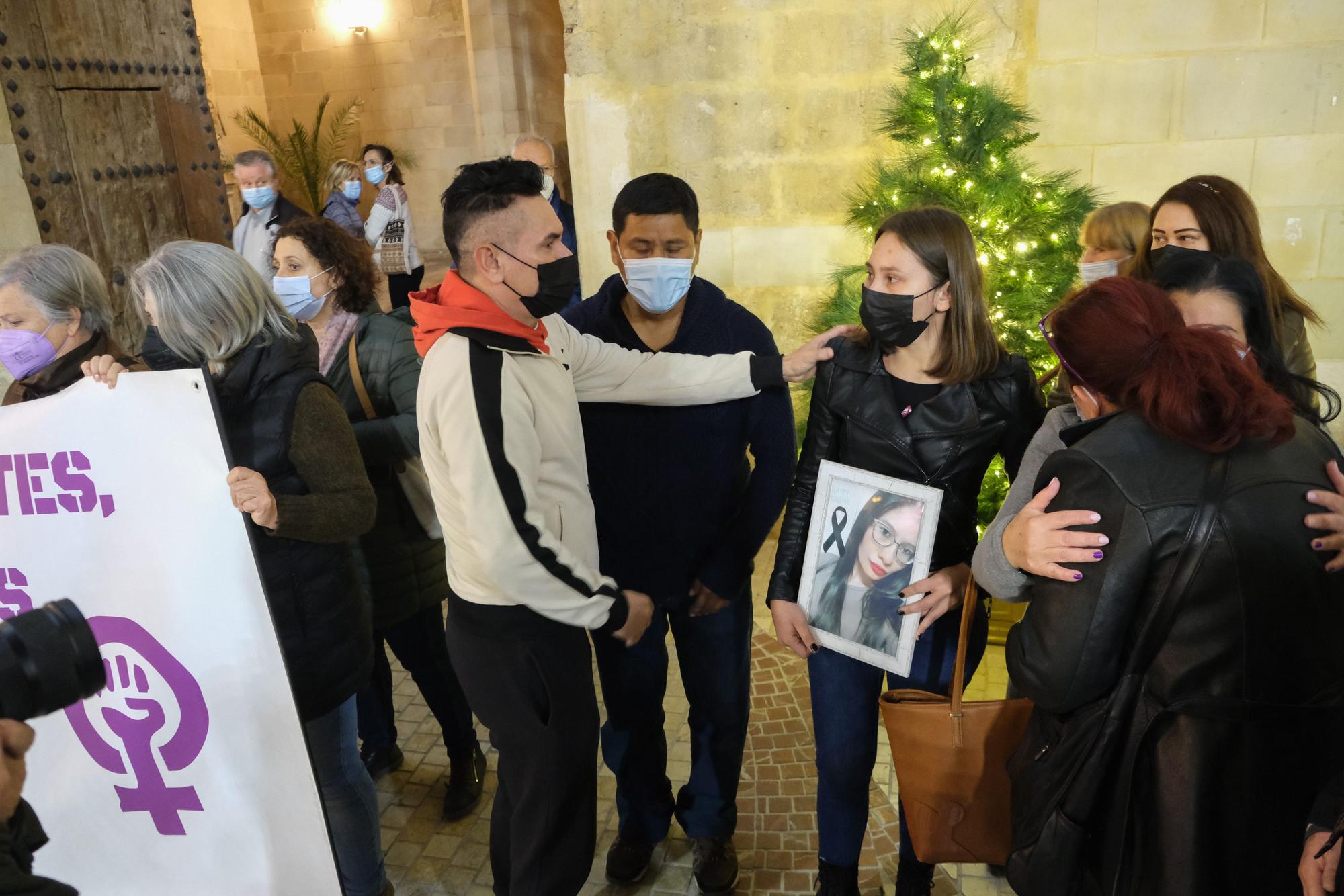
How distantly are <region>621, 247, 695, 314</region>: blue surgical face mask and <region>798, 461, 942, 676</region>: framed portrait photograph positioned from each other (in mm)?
679

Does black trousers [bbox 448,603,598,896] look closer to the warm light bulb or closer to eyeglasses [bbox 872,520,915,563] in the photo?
eyeglasses [bbox 872,520,915,563]

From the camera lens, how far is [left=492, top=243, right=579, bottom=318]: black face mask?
1995 mm

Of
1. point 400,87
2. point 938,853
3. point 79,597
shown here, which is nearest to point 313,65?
point 400,87

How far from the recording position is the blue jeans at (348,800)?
7.52ft

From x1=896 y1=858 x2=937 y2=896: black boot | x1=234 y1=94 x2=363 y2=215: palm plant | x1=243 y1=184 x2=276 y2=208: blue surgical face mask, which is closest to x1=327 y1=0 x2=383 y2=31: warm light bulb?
x1=234 y1=94 x2=363 y2=215: palm plant

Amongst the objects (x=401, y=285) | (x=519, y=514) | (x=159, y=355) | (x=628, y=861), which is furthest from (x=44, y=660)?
(x=401, y=285)

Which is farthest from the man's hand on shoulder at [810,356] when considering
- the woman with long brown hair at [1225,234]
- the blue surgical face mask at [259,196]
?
the blue surgical face mask at [259,196]

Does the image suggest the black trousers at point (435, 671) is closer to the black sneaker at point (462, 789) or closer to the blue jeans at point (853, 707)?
the black sneaker at point (462, 789)

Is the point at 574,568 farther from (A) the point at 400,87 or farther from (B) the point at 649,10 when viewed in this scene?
(A) the point at 400,87

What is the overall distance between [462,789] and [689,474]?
1466 mm

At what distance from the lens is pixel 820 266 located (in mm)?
4820

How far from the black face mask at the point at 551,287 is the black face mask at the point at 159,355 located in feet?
2.69

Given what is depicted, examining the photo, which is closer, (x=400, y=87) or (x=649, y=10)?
(x=649, y=10)

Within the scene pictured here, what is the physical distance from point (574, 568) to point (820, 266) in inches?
131
